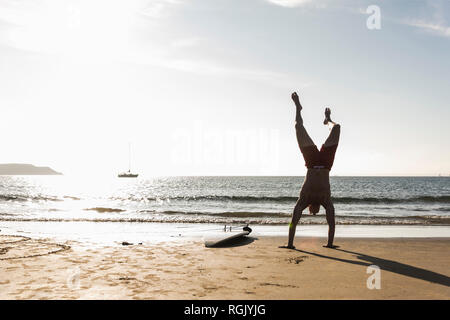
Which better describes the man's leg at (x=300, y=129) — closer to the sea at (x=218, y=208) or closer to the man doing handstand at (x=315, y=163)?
the man doing handstand at (x=315, y=163)

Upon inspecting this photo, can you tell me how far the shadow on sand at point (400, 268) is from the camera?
601 cm

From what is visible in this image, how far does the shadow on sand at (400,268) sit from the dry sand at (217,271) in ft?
0.05

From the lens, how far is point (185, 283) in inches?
221

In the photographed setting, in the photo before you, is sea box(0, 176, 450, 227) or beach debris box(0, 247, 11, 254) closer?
beach debris box(0, 247, 11, 254)

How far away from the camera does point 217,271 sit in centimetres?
646

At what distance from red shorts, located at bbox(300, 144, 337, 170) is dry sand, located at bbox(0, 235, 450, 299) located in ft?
6.50

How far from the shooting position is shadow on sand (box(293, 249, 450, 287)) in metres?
6.01

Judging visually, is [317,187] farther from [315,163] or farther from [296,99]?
[296,99]

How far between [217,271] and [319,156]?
3474 mm

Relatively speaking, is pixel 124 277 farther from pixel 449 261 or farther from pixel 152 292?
pixel 449 261

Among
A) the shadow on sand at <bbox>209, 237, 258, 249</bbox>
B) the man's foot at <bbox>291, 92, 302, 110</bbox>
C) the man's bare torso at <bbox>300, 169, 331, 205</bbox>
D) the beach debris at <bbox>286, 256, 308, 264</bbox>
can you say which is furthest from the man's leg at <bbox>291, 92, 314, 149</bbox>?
the shadow on sand at <bbox>209, 237, 258, 249</bbox>

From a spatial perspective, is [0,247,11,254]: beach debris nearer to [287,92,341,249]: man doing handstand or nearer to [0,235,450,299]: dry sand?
[0,235,450,299]: dry sand

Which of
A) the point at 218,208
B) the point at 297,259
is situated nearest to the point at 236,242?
the point at 297,259
